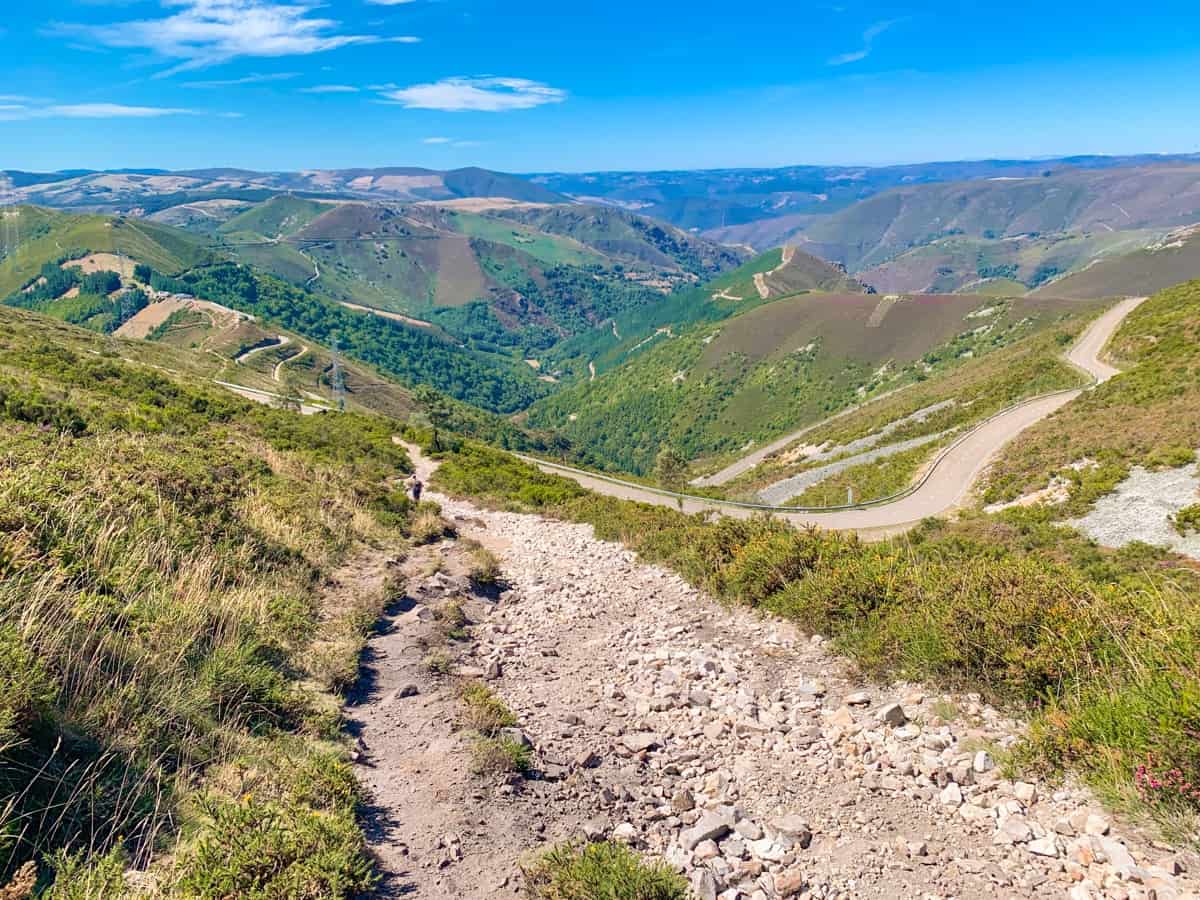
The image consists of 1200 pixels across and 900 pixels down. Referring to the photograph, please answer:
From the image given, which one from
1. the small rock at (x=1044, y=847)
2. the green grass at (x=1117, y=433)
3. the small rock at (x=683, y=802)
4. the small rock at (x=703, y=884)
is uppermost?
A: the small rock at (x=1044, y=847)

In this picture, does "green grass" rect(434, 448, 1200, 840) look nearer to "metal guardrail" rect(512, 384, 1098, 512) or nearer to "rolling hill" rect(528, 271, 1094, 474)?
"metal guardrail" rect(512, 384, 1098, 512)

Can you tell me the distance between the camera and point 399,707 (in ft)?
26.5

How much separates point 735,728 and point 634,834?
230cm

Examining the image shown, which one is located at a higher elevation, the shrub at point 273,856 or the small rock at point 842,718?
A: the shrub at point 273,856

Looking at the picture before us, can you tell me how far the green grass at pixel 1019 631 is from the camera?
5410mm

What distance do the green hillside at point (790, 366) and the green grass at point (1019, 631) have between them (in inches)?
4734

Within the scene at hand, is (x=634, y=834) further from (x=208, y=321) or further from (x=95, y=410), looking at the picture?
(x=208, y=321)

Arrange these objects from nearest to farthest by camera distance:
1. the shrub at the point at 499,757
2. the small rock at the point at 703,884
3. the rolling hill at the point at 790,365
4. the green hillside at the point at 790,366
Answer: the small rock at the point at 703,884
the shrub at the point at 499,757
the rolling hill at the point at 790,365
the green hillside at the point at 790,366

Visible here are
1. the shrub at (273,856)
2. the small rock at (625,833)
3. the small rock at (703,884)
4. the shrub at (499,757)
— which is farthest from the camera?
the shrub at (499,757)

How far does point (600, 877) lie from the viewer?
184 inches

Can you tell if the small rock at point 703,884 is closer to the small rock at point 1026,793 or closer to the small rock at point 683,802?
the small rock at point 683,802

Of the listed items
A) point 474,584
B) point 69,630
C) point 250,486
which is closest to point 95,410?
point 250,486

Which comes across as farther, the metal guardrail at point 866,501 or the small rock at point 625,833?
the metal guardrail at point 866,501

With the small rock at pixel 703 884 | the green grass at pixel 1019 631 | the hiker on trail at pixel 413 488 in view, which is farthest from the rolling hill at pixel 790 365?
the small rock at pixel 703 884
